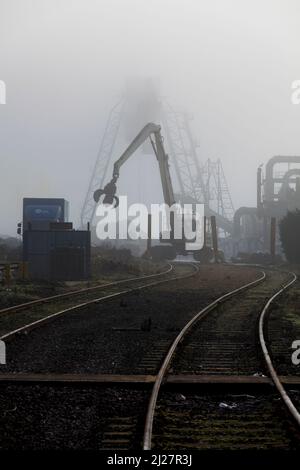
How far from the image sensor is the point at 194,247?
159 ft

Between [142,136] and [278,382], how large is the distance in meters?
37.6

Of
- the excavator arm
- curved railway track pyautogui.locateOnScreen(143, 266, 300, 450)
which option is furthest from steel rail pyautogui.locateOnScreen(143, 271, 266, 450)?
the excavator arm

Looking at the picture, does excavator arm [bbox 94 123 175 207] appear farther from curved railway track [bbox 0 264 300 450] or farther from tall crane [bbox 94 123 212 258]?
curved railway track [bbox 0 264 300 450]

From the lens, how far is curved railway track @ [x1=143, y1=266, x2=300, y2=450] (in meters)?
5.13

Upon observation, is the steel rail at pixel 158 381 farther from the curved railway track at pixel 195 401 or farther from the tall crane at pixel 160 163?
the tall crane at pixel 160 163

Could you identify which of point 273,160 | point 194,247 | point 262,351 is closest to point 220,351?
point 262,351

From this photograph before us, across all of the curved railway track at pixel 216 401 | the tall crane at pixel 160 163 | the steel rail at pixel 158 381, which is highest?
the tall crane at pixel 160 163

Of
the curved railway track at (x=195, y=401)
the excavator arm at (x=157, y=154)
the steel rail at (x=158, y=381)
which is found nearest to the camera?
the steel rail at (x=158, y=381)

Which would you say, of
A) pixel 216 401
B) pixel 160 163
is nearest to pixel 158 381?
pixel 216 401

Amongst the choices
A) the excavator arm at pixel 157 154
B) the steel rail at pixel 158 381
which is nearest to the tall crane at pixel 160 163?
the excavator arm at pixel 157 154

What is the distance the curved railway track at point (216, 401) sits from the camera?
16.8 ft

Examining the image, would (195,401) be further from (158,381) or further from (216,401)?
(158,381)

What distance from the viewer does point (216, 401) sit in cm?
650
